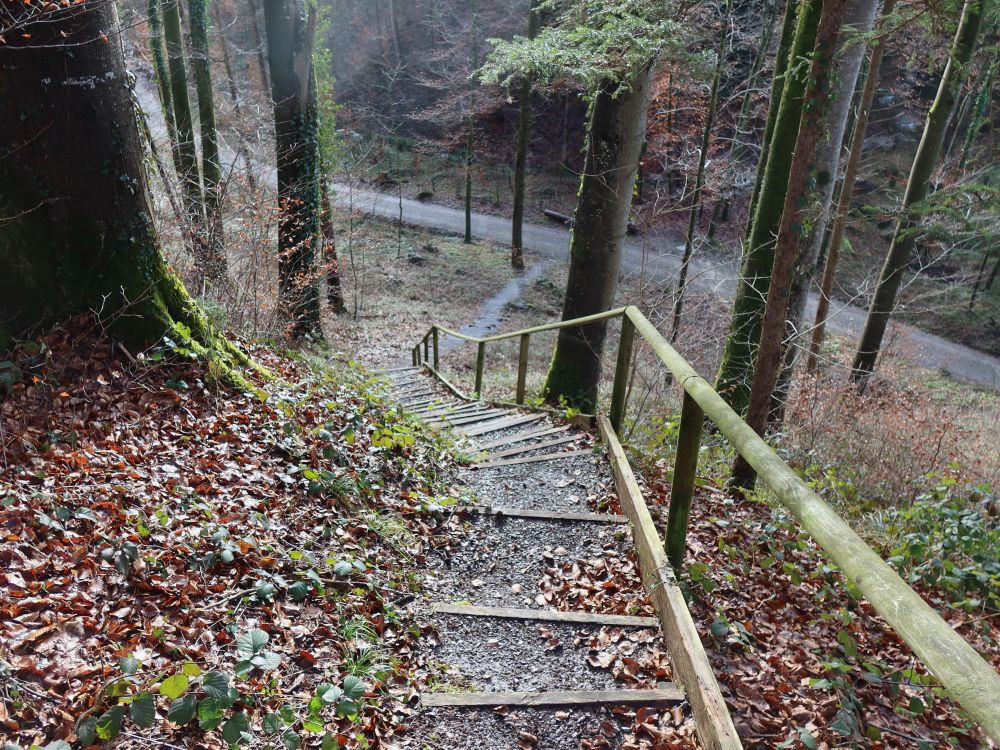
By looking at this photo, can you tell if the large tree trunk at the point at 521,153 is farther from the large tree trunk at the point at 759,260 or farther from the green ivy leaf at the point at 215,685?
the green ivy leaf at the point at 215,685

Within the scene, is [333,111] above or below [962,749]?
above

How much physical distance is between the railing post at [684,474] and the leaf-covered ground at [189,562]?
143 centimetres

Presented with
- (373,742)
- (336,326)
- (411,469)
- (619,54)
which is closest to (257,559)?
(373,742)

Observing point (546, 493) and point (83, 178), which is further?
point (546, 493)

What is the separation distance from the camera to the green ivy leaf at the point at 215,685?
6.95 ft

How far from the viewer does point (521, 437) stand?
616cm

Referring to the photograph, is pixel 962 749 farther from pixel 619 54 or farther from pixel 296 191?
pixel 296 191

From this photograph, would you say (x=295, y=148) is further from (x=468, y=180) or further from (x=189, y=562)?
(x=468, y=180)

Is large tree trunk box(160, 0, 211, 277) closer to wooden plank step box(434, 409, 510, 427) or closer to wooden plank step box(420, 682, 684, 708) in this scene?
wooden plank step box(434, 409, 510, 427)

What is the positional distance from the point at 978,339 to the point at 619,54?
21083mm

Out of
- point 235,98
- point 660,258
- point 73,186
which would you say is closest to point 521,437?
point 73,186

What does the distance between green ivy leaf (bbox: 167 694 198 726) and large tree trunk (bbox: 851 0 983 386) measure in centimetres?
999

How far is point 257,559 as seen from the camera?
302cm

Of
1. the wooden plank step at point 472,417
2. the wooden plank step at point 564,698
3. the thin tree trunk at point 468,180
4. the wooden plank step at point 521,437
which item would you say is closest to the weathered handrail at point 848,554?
the wooden plank step at point 564,698
